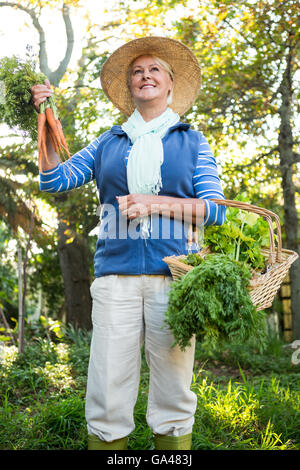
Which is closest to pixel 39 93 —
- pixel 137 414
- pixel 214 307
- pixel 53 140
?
pixel 53 140

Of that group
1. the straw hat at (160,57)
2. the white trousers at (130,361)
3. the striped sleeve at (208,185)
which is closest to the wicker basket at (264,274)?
the striped sleeve at (208,185)

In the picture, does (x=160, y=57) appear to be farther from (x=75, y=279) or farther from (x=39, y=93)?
(x=75, y=279)

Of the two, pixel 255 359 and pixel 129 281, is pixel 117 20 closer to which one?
pixel 255 359

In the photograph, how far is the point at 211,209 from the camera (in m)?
2.14

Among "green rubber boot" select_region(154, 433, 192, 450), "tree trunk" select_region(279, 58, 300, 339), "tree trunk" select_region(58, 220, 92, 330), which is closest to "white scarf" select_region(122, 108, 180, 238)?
"green rubber boot" select_region(154, 433, 192, 450)

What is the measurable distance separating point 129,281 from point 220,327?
490 mm

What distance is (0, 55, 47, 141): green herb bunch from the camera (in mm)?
2279

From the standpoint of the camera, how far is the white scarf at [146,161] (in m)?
2.16

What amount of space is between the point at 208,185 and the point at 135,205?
0.37 meters

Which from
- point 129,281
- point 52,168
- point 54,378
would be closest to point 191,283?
point 129,281

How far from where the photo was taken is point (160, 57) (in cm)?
255

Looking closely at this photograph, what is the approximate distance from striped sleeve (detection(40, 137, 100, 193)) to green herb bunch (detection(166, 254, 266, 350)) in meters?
0.82

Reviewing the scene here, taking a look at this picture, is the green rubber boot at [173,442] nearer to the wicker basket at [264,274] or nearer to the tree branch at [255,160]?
the wicker basket at [264,274]

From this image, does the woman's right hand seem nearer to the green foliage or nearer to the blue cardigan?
the blue cardigan
